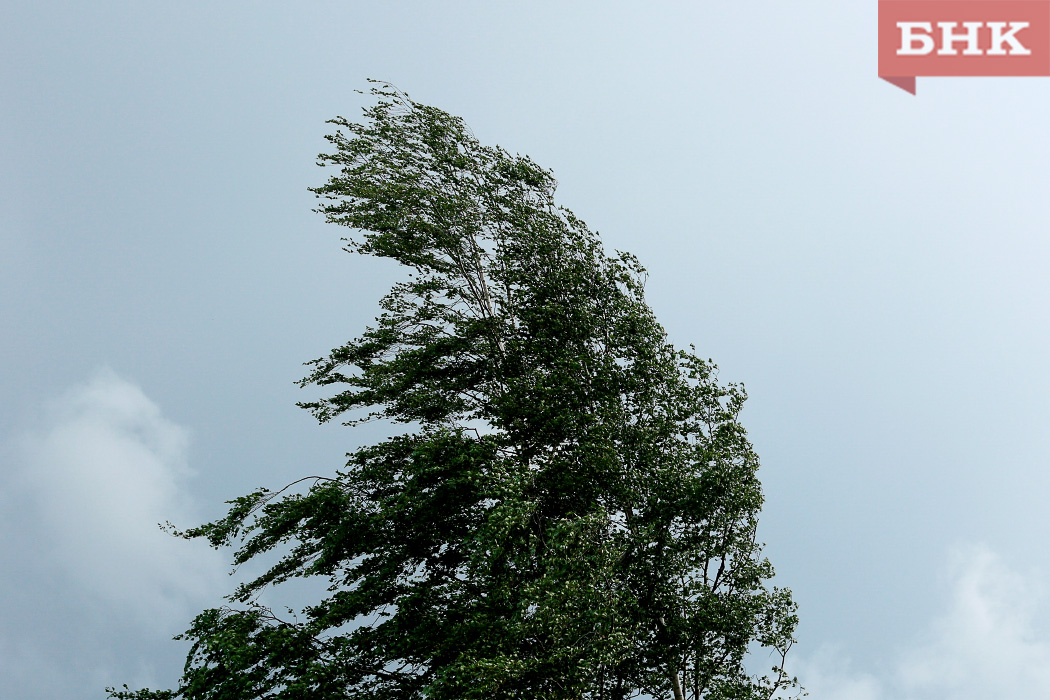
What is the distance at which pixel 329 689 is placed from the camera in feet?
43.2

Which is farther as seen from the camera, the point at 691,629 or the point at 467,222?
the point at 467,222

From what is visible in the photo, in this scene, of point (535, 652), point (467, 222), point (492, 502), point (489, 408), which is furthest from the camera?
point (467, 222)

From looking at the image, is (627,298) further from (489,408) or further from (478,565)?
(478,565)

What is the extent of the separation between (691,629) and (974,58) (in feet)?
41.1

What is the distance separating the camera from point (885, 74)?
666 inches

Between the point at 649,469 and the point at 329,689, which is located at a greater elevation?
the point at 649,469

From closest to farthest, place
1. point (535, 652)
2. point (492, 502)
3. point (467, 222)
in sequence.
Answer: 1. point (535, 652)
2. point (492, 502)
3. point (467, 222)

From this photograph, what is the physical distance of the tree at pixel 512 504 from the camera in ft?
42.2

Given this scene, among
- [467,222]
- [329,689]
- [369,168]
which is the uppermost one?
[369,168]

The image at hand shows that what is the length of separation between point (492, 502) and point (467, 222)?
→ 5.81m

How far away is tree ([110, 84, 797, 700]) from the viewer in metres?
12.9

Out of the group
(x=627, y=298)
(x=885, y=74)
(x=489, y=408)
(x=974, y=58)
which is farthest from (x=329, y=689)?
(x=974, y=58)

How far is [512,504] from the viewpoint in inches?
511

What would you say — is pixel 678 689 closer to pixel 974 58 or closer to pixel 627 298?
pixel 627 298
